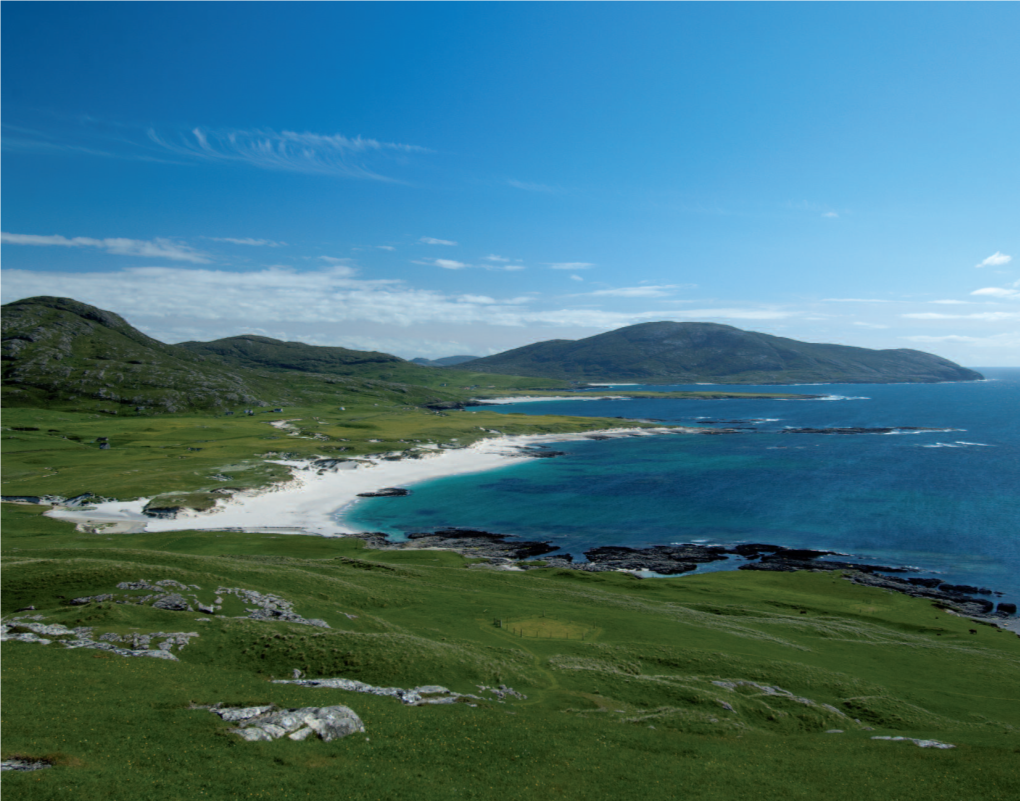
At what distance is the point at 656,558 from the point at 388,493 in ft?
210

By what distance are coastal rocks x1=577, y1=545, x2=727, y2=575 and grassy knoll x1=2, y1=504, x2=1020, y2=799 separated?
46.0ft

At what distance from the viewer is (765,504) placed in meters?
113

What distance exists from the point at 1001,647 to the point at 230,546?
3542 inches

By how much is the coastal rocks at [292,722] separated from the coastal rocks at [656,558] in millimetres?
51954

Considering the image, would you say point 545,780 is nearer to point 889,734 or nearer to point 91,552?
point 889,734

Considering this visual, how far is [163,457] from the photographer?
13075 cm

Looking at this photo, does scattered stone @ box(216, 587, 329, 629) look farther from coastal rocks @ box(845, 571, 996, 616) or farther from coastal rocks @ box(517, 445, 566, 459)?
coastal rocks @ box(517, 445, 566, 459)

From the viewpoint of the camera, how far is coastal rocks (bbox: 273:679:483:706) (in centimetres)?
3230

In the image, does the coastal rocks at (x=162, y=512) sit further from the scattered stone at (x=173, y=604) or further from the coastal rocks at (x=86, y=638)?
the coastal rocks at (x=86, y=638)

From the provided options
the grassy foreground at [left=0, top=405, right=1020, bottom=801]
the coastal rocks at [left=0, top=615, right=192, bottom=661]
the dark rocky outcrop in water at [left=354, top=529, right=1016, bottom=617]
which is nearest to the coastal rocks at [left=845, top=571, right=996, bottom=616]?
the dark rocky outcrop in water at [left=354, top=529, right=1016, bottom=617]

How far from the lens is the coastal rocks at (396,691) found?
1272 inches

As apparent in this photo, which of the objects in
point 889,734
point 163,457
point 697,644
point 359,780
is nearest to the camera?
point 359,780

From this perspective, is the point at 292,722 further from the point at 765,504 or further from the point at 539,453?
the point at 539,453

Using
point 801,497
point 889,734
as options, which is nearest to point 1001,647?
point 889,734
